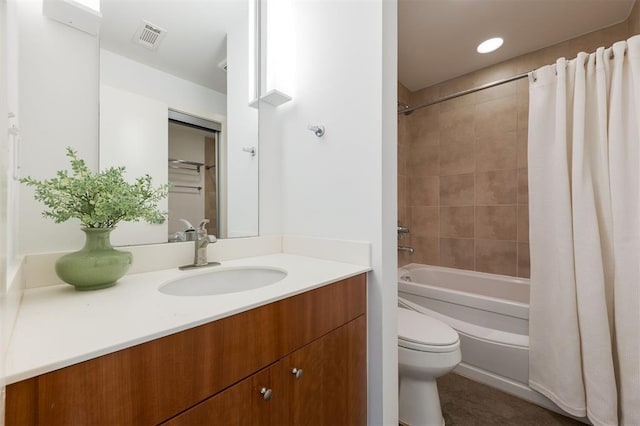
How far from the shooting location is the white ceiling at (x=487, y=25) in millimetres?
1543

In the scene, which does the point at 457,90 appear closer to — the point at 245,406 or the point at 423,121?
the point at 423,121

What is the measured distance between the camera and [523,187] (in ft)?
6.70

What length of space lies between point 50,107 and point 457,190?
103 inches

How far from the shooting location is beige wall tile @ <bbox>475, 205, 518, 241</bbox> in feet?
6.88

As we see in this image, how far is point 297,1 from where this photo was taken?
4.36 ft

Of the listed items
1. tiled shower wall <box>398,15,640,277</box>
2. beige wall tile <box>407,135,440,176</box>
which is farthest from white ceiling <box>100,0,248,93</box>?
beige wall tile <box>407,135,440,176</box>

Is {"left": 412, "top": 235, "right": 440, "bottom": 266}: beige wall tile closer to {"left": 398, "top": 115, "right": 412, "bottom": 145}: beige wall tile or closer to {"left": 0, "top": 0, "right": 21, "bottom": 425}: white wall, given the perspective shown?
{"left": 398, "top": 115, "right": 412, "bottom": 145}: beige wall tile

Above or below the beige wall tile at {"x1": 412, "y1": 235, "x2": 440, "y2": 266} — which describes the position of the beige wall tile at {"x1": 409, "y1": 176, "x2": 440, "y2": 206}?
above

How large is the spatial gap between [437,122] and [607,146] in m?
1.40

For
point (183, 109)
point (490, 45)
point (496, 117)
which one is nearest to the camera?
point (183, 109)

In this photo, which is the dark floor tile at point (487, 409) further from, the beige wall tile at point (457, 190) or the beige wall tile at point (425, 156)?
the beige wall tile at point (425, 156)

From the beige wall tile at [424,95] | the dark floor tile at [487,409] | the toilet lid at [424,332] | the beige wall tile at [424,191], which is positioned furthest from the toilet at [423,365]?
the beige wall tile at [424,95]

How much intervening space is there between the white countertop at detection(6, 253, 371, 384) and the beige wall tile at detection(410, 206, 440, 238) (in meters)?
1.96

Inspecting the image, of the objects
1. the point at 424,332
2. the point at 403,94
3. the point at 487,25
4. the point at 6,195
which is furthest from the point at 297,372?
the point at 403,94
